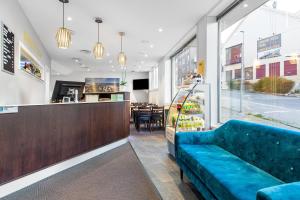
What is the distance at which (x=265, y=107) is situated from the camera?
3254mm

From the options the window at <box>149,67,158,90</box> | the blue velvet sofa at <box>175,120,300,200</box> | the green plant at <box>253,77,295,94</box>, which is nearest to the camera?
the blue velvet sofa at <box>175,120,300,200</box>

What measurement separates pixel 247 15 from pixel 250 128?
2.44 m

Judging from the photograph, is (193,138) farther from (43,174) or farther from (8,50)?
(8,50)

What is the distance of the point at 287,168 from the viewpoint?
1.86 m

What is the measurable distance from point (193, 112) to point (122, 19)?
275 centimetres

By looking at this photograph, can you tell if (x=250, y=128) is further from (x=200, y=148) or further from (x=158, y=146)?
(x=158, y=146)

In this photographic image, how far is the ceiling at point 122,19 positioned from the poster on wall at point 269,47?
1340 mm

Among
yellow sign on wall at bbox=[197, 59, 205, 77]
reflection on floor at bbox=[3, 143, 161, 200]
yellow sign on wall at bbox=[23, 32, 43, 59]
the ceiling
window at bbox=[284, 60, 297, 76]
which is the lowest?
reflection on floor at bbox=[3, 143, 161, 200]

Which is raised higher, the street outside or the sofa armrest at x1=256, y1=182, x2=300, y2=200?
the street outside

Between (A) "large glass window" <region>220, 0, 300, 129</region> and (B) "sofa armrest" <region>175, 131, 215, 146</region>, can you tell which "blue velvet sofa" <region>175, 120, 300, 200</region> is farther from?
(A) "large glass window" <region>220, 0, 300, 129</region>

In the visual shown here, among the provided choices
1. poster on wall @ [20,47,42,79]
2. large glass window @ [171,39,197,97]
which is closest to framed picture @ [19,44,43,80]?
poster on wall @ [20,47,42,79]

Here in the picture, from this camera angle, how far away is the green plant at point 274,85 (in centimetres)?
282

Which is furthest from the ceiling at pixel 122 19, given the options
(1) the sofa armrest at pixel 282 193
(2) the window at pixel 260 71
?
(1) the sofa armrest at pixel 282 193

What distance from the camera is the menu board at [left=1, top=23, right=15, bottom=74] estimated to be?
344 cm
